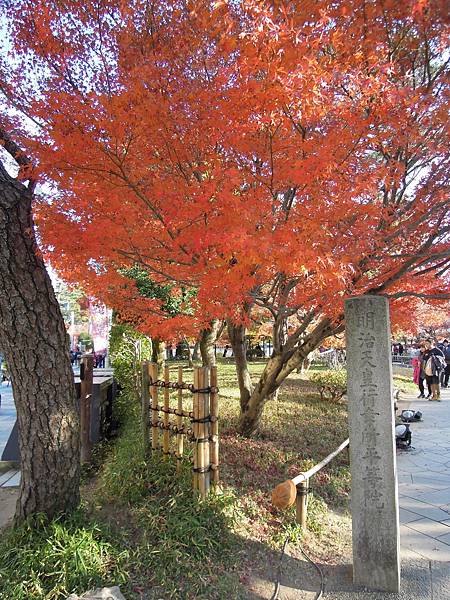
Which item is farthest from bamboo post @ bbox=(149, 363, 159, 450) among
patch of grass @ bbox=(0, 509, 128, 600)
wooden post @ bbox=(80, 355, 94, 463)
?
wooden post @ bbox=(80, 355, 94, 463)

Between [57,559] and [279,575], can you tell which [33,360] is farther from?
[279,575]

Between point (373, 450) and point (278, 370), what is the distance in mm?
3393

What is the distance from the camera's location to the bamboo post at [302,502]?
4625 millimetres

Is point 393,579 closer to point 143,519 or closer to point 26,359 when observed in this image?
point 143,519

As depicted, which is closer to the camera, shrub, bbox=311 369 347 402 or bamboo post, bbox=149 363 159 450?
bamboo post, bbox=149 363 159 450

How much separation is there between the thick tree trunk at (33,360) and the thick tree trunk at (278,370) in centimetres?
367

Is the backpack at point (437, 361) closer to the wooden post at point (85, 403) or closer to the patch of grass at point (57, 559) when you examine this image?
the wooden post at point (85, 403)

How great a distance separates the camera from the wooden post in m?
6.99

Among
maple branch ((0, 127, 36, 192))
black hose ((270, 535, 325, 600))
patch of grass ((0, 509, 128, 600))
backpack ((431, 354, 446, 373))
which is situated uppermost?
maple branch ((0, 127, 36, 192))

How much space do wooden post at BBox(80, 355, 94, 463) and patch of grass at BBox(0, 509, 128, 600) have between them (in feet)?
9.74

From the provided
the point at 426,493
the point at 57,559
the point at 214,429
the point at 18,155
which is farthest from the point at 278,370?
the point at 18,155

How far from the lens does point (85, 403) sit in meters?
7.02

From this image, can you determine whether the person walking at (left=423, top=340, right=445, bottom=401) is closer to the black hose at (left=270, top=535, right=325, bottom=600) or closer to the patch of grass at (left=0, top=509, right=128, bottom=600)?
the black hose at (left=270, top=535, right=325, bottom=600)

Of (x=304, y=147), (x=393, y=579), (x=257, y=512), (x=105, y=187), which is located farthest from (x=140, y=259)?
(x=393, y=579)
